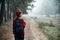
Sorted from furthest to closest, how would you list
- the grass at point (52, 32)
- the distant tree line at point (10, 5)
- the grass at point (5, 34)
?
the distant tree line at point (10, 5), the grass at point (52, 32), the grass at point (5, 34)

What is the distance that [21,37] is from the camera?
9.55 metres

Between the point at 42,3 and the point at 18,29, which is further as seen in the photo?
the point at 42,3

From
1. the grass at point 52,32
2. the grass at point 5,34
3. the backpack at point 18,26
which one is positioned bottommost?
the grass at point 52,32

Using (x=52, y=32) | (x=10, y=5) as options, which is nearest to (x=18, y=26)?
(x=52, y=32)

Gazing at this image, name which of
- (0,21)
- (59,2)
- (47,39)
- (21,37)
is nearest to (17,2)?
(0,21)

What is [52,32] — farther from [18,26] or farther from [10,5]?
[10,5]

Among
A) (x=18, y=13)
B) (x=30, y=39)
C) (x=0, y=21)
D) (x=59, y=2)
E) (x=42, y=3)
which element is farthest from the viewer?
(x=42, y=3)

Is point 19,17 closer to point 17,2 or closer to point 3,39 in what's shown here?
point 3,39

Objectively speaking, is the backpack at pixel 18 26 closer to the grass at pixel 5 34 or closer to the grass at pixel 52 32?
the grass at pixel 5 34

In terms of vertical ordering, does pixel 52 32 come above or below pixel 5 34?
below

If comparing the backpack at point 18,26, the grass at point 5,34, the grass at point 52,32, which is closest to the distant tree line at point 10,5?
the grass at point 5,34

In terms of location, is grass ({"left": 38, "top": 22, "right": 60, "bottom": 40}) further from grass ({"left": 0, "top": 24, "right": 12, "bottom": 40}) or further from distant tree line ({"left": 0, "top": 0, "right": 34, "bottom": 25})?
distant tree line ({"left": 0, "top": 0, "right": 34, "bottom": 25})

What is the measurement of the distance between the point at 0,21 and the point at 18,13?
1551 cm

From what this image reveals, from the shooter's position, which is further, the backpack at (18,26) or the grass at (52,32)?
the grass at (52,32)
